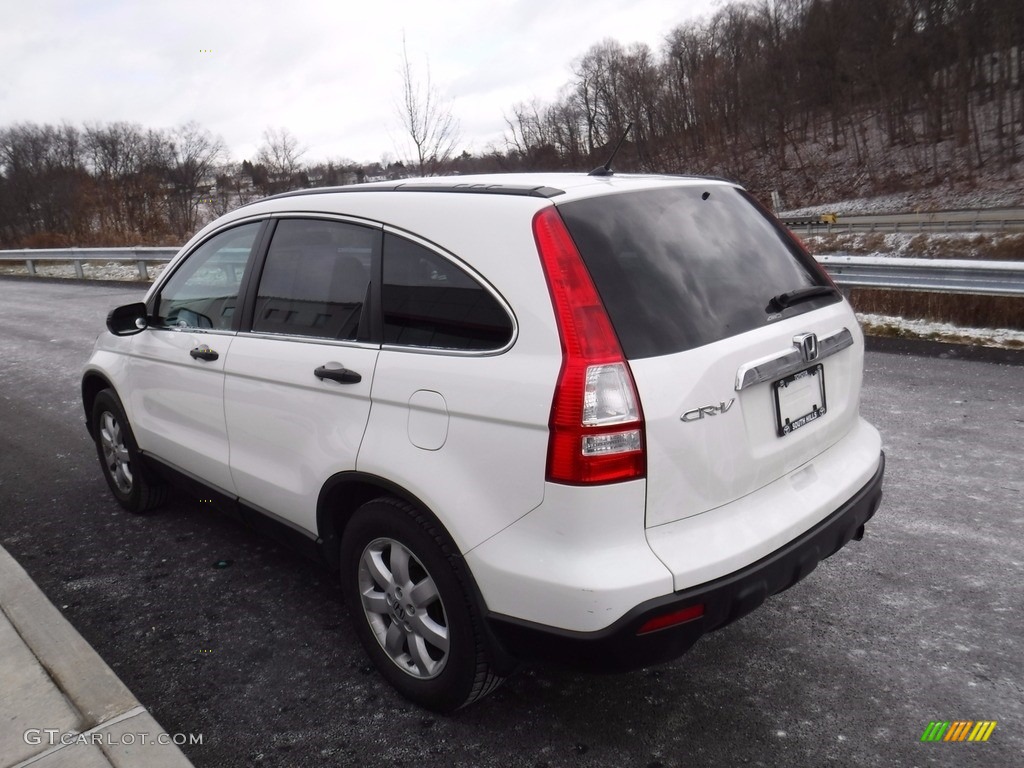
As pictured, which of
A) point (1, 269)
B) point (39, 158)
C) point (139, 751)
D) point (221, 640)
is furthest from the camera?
point (39, 158)

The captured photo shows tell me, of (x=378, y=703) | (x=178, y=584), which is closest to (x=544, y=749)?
(x=378, y=703)

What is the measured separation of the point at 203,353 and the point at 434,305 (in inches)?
60.1

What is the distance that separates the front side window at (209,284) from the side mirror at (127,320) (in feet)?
0.32

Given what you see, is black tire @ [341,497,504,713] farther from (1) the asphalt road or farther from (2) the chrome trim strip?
(2) the chrome trim strip

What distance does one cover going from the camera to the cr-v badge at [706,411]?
86.2 inches

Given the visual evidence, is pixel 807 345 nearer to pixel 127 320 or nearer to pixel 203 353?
pixel 203 353

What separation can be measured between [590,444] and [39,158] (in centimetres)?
6116

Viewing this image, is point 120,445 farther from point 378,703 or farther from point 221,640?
point 378,703

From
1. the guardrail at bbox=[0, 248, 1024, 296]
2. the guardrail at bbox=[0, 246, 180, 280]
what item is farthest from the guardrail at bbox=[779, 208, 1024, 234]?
the guardrail at bbox=[0, 246, 180, 280]

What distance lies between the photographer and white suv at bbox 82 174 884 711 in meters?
2.15

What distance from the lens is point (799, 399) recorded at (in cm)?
259

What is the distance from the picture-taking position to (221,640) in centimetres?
327

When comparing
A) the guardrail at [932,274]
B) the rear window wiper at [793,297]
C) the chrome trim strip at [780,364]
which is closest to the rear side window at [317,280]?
the chrome trim strip at [780,364]

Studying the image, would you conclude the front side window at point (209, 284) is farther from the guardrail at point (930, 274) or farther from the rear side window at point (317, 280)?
the guardrail at point (930, 274)
